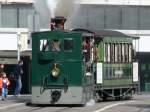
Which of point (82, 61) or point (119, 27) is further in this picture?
point (119, 27)

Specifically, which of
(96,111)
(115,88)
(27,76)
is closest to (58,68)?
(96,111)

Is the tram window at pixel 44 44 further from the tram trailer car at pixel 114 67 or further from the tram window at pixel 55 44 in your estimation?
the tram trailer car at pixel 114 67

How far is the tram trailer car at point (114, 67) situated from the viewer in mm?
32250

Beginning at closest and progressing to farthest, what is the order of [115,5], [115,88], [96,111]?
[96,111]
[115,88]
[115,5]

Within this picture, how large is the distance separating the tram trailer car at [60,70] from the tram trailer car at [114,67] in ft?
9.00

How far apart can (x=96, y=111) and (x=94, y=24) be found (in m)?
26.4

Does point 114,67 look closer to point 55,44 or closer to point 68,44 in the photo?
point 68,44

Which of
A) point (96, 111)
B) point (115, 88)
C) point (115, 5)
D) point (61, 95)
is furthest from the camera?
point (115, 5)

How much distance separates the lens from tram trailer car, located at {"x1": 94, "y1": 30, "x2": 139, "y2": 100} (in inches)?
1270

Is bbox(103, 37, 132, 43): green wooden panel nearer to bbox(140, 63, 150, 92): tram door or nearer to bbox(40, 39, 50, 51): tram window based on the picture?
bbox(40, 39, 50, 51): tram window

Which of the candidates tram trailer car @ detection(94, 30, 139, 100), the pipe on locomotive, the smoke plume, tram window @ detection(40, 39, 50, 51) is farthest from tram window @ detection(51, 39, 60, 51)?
the smoke plume

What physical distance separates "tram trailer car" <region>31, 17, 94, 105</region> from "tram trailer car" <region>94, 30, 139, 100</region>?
9.00 feet

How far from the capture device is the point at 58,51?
2897 cm

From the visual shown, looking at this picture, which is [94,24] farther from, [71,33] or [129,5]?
[71,33]
